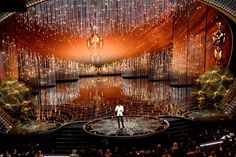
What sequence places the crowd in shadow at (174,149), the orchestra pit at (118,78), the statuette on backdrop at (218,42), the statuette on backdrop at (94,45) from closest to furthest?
the crowd in shadow at (174,149) → the orchestra pit at (118,78) → the statuette on backdrop at (218,42) → the statuette on backdrop at (94,45)

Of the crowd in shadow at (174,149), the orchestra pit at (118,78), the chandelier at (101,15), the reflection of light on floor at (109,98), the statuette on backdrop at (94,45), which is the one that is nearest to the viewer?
the crowd in shadow at (174,149)

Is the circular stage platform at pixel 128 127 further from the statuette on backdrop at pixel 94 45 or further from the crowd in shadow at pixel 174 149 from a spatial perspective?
the statuette on backdrop at pixel 94 45

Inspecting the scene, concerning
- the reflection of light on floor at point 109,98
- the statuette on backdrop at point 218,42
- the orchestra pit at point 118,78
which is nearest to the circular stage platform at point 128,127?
the orchestra pit at point 118,78

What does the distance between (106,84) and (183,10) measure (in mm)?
6558

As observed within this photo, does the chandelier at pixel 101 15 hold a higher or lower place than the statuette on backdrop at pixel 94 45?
higher

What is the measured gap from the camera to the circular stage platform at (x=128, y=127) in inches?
582

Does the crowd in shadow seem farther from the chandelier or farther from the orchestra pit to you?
the chandelier

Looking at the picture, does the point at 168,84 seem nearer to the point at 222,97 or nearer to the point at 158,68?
the point at 158,68

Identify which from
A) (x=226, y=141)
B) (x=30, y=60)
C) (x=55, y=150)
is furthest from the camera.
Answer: (x=30, y=60)

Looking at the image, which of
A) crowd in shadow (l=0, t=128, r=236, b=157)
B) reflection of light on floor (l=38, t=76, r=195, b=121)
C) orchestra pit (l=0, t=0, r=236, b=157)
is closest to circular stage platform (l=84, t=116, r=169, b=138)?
orchestra pit (l=0, t=0, r=236, b=157)

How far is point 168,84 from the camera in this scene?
2628cm

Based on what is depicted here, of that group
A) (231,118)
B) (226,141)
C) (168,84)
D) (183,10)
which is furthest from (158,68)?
(226,141)

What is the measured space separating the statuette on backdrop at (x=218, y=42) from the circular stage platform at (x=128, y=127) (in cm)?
735

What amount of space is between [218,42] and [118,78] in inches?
369
